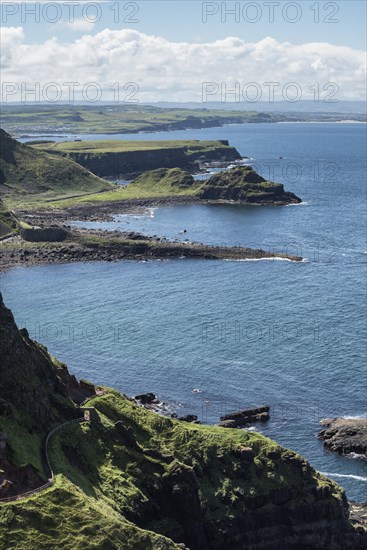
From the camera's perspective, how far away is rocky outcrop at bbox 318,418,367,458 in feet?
395

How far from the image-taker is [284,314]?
177 meters

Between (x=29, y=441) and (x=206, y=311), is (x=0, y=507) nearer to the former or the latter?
(x=29, y=441)

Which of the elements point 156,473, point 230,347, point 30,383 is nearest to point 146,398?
point 230,347

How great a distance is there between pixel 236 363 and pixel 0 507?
80953 millimetres

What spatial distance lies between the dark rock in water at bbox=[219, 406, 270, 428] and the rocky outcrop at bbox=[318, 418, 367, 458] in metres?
8.16

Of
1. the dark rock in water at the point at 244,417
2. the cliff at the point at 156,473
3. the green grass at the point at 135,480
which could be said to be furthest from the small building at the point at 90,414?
the dark rock in water at the point at 244,417

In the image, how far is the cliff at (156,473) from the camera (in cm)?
8088

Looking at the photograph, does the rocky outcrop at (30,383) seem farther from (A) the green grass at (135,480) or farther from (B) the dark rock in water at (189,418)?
(B) the dark rock in water at (189,418)

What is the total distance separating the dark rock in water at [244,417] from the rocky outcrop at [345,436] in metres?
8.16

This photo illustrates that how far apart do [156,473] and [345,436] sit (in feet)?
135

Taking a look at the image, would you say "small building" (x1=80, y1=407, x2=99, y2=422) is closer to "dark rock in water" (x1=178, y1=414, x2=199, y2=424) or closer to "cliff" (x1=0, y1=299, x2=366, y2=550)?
"cliff" (x1=0, y1=299, x2=366, y2=550)

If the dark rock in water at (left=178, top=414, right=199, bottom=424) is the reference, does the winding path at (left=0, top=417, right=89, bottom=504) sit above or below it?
above

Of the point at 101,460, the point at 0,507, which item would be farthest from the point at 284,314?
the point at 0,507

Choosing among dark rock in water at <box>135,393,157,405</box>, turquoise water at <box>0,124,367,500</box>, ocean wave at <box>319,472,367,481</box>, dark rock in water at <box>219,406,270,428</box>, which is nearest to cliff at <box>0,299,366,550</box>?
ocean wave at <box>319,472,367,481</box>
